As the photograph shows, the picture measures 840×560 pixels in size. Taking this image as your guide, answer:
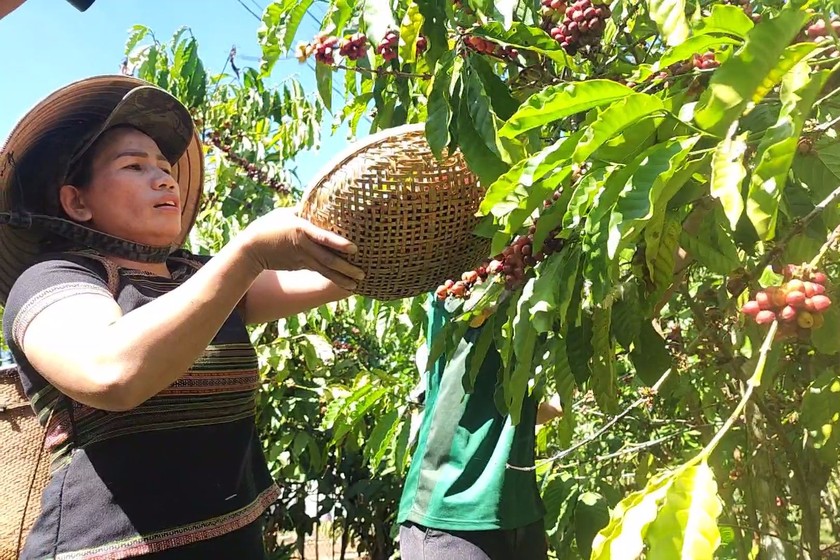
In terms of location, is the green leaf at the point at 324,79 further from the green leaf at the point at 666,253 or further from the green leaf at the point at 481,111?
the green leaf at the point at 666,253

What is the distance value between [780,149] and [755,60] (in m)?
0.09

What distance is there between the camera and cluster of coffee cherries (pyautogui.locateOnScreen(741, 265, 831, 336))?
0.82 metres

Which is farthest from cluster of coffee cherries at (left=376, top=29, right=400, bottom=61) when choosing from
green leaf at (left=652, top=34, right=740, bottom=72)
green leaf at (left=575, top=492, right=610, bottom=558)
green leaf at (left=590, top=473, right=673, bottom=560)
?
green leaf at (left=575, top=492, right=610, bottom=558)

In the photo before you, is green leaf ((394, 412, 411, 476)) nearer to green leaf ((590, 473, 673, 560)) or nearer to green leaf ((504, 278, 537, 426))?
green leaf ((504, 278, 537, 426))

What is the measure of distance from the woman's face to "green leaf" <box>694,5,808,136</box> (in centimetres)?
98

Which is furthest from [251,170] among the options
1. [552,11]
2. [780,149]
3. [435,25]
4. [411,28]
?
[780,149]

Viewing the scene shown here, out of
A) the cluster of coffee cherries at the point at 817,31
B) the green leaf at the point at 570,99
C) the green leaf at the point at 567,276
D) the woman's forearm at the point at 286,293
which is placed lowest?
the woman's forearm at the point at 286,293

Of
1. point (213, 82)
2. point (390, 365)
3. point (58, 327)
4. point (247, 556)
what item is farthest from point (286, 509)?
point (58, 327)

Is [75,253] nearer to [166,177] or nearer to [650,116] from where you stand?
[166,177]

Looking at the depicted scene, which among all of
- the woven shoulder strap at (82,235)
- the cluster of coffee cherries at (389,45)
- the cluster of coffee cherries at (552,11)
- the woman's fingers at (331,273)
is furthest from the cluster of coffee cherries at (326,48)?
the woman's fingers at (331,273)

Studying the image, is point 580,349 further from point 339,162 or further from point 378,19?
point 378,19

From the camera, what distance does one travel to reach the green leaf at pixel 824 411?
1258mm

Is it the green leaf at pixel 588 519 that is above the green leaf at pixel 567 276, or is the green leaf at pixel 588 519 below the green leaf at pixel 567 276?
below

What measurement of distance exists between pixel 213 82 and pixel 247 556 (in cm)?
348
